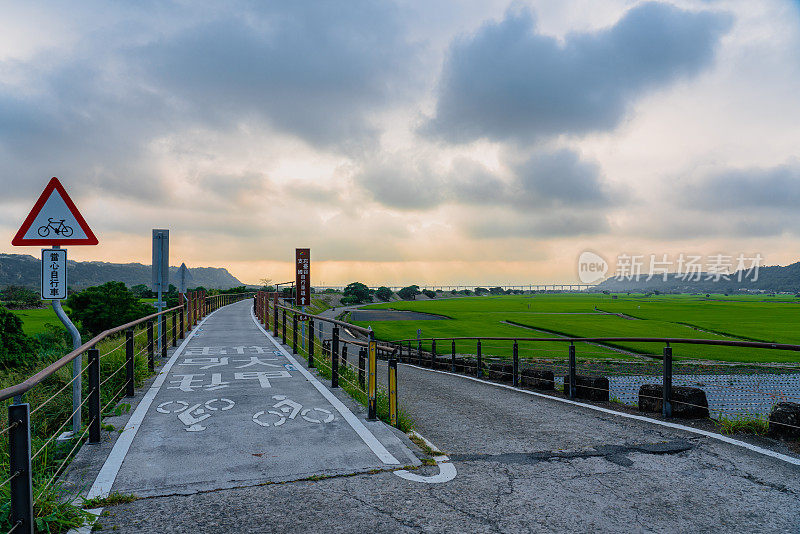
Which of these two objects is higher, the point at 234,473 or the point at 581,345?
the point at 234,473

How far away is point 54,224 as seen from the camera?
5383 millimetres

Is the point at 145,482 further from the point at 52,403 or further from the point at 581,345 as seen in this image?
the point at 581,345

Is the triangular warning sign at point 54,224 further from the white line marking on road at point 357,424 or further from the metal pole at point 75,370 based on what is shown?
the white line marking on road at point 357,424

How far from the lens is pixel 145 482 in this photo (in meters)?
4.12

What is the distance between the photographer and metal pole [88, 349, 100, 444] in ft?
16.8

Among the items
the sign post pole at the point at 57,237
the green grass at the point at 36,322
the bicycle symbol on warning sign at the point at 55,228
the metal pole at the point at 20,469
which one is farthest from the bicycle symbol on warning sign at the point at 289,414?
the green grass at the point at 36,322

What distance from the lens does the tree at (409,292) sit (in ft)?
550

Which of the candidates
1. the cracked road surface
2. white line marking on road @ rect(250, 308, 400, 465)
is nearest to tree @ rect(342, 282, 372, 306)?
white line marking on road @ rect(250, 308, 400, 465)

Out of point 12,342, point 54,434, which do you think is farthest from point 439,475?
point 12,342

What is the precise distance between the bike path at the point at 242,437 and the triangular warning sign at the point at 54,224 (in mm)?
2259

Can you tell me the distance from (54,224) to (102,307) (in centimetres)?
2447

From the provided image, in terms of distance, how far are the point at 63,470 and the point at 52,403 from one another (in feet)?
13.8

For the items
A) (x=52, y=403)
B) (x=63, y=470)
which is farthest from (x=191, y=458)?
(x=52, y=403)

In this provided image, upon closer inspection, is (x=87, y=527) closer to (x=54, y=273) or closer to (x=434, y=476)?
(x=434, y=476)
